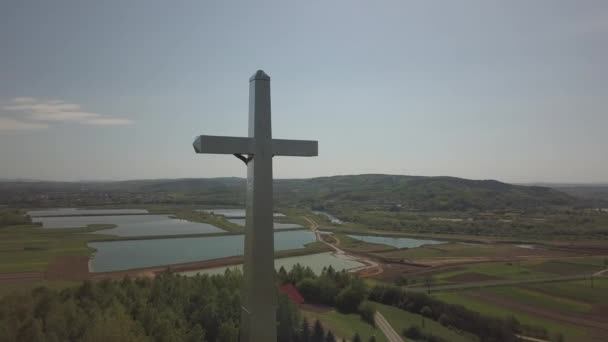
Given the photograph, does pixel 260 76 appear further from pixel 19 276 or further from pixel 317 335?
pixel 19 276

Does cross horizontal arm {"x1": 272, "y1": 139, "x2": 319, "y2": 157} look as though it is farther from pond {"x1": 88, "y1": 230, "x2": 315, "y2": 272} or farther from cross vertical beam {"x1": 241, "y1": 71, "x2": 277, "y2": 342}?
pond {"x1": 88, "y1": 230, "x2": 315, "y2": 272}

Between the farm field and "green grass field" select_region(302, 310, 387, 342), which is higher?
"green grass field" select_region(302, 310, 387, 342)

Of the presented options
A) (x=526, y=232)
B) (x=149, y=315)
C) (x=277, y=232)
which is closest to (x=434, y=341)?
(x=149, y=315)

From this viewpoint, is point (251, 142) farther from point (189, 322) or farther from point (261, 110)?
point (189, 322)

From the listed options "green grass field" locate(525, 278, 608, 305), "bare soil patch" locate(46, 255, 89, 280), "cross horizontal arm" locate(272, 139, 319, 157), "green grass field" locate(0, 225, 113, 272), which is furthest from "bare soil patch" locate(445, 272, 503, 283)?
"green grass field" locate(0, 225, 113, 272)

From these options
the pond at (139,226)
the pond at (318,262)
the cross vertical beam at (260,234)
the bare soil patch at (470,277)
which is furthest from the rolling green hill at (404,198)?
the cross vertical beam at (260,234)
